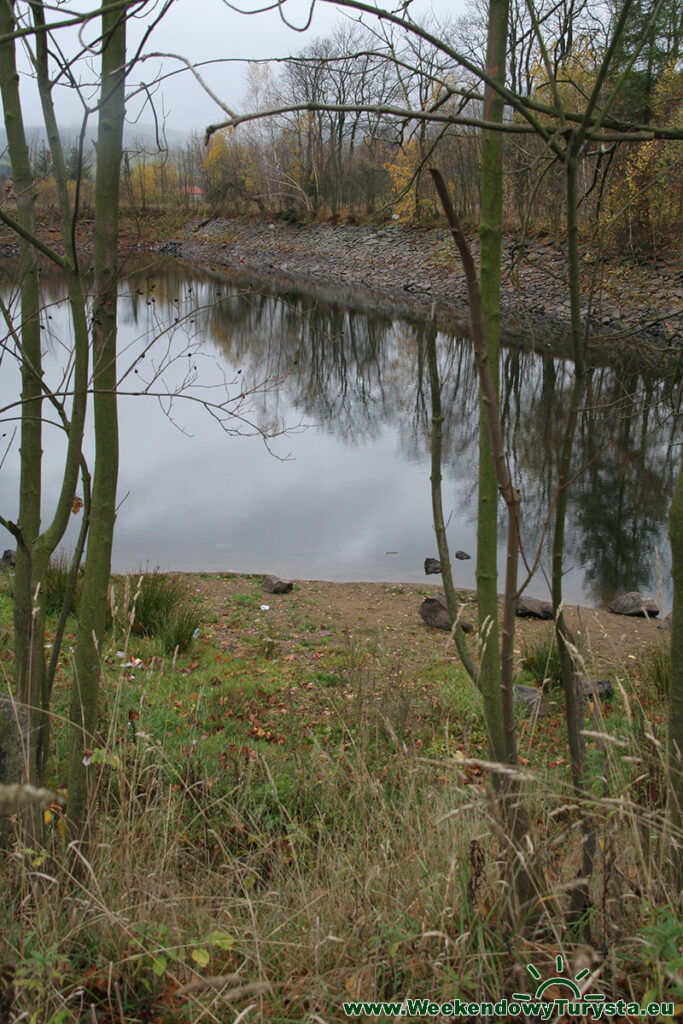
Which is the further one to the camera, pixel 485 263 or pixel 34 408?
pixel 34 408

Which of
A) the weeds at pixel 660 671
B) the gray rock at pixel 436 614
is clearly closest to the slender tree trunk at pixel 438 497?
the weeds at pixel 660 671

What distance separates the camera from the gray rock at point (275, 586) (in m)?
8.95

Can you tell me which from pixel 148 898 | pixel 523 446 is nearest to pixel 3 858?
pixel 148 898

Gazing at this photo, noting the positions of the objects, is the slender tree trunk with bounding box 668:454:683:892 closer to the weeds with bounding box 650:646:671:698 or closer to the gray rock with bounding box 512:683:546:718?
the gray rock with bounding box 512:683:546:718

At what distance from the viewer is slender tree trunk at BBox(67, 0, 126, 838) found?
2439 mm

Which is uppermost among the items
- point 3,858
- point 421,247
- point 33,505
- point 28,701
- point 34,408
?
point 421,247

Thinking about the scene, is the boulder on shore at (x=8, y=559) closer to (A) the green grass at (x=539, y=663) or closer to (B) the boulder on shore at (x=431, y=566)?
(B) the boulder on shore at (x=431, y=566)

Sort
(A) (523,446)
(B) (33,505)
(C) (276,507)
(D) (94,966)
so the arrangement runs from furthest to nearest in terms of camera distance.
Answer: (A) (523,446) → (C) (276,507) → (B) (33,505) → (D) (94,966)

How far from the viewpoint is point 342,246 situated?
4216cm

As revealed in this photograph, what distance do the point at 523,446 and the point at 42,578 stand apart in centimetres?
1269

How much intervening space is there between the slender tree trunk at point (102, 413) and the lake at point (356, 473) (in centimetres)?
371

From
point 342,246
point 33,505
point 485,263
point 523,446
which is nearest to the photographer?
point 485,263

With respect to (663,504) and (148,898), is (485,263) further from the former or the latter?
(663,504)

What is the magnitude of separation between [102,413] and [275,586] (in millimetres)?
6467
